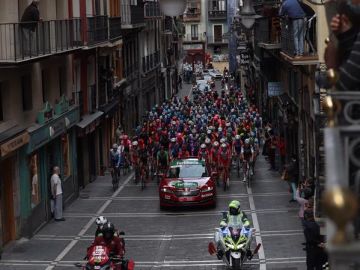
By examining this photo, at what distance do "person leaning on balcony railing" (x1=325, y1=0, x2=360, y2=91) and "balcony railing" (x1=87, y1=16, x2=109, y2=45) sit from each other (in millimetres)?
26329

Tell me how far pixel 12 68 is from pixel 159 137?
14938mm

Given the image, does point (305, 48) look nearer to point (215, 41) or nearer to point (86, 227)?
point (86, 227)

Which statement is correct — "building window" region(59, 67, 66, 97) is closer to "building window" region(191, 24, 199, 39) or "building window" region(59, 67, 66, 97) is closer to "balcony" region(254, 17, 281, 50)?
"balcony" region(254, 17, 281, 50)

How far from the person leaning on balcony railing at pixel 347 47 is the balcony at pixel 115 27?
32.2m

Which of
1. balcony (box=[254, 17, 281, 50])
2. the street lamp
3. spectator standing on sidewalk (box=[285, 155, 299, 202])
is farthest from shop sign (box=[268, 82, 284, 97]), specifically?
the street lamp

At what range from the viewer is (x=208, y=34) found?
4739 inches

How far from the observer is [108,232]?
15.1 meters

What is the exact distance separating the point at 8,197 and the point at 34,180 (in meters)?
1.96

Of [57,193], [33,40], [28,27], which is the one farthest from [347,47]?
[57,193]

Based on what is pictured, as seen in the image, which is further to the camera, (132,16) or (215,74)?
(215,74)

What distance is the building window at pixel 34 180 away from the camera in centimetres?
2347

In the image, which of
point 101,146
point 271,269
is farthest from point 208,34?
point 271,269

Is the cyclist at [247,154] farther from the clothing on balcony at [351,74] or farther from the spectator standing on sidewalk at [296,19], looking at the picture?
the clothing on balcony at [351,74]

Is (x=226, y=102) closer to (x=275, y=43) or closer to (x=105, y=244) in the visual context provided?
(x=275, y=43)
